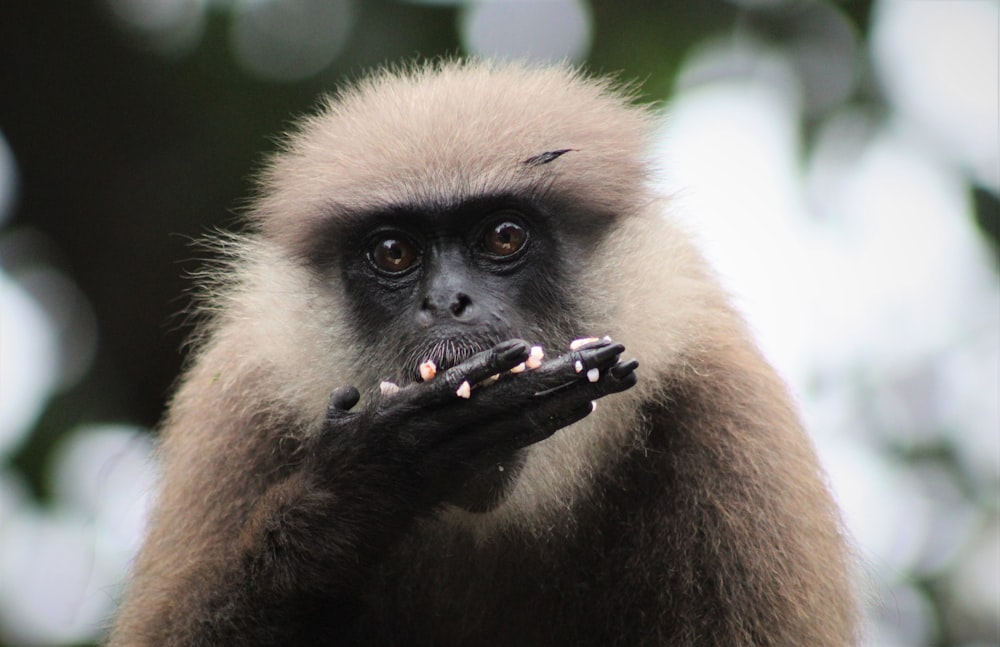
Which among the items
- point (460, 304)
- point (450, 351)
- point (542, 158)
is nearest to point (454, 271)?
point (460, 304)

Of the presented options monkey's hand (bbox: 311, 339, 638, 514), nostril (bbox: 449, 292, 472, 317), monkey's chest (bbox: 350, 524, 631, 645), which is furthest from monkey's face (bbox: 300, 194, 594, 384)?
monkey's chest (bbox: 350, 524, 631, 645)

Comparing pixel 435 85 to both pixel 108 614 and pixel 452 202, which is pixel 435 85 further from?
pixel 108 614

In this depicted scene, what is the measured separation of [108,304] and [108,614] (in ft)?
8.19

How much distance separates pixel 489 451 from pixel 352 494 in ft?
2.11

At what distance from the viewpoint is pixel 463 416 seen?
193 inches

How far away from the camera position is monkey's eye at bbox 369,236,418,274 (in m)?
5.75

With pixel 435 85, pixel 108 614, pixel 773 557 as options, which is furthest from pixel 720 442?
pixel 108 614

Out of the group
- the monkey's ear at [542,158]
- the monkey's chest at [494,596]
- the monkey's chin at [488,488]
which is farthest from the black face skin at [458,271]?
the monkey's chest at [494,596]

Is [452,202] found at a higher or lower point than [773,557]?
higher

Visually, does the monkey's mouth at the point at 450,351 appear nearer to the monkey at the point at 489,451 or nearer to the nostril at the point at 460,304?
the monkey at the point at 489,451

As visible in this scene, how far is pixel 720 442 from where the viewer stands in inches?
237

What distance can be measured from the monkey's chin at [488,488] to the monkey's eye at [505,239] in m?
0.93

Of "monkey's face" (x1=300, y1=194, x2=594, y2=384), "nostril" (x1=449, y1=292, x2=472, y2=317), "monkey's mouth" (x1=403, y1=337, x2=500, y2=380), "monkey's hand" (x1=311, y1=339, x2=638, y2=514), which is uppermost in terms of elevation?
"monkey's face" (x1=300, y1=194, x2=594, y2=384)

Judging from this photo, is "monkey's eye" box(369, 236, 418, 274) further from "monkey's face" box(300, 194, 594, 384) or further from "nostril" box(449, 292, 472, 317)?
"nostril" box(449, 292, 472, 317)
